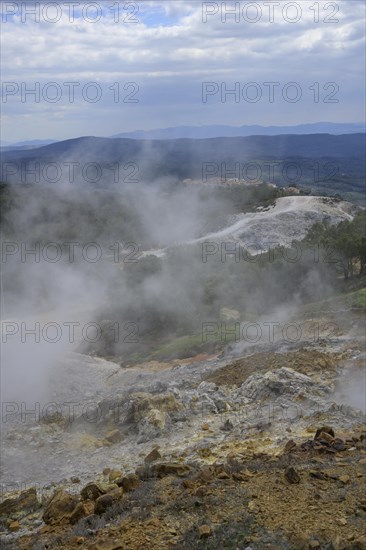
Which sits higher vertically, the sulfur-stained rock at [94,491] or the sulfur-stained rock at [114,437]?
the sulfur-stained rock at [94,491]

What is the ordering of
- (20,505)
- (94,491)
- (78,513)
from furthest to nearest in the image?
(20,505), (94,491), (78,513)

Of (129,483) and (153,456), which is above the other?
(129,483)

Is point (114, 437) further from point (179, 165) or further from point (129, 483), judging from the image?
point (179, 165)

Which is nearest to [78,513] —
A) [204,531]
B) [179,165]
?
[204,531]

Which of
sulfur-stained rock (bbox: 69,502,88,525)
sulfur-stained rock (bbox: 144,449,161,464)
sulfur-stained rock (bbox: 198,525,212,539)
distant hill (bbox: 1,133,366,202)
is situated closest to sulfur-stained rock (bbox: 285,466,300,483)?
sulfur-stained rock (bbox: 198,525,212,539)

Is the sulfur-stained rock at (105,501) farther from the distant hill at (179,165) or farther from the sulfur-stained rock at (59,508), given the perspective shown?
the distant hill at (179,165)

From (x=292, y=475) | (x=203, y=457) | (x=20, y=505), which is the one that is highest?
(x=292, y=475)

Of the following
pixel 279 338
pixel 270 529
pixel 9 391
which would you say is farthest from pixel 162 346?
pixel 270 529

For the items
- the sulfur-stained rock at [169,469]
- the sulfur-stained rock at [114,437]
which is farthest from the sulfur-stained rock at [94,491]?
the sulfur-stained rock at [114,437]
